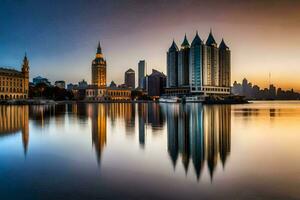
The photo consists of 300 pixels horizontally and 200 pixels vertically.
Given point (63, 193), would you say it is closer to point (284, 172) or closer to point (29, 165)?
point (29, 165)

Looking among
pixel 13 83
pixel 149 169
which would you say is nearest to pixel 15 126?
pixel 149 169

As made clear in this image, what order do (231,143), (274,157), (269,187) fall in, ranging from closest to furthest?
(269,187) → (274,157) → (231,143)

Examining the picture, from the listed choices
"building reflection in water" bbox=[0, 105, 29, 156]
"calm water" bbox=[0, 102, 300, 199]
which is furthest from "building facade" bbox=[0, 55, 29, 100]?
"calm water" bbox=[0, 102, 300, 199]

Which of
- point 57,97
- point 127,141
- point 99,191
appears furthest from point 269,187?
point 57,97

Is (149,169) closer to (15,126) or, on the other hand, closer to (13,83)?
(15,126)

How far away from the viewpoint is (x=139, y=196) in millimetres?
8867

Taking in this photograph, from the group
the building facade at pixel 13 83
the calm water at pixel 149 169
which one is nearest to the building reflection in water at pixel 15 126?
the calm water at pixel 149 169

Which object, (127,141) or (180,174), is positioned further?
(127,141)

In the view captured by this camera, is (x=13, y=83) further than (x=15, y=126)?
Yes

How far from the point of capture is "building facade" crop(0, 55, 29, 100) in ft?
513

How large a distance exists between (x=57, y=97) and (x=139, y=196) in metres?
194

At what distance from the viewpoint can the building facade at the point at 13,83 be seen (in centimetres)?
15650

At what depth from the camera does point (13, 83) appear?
16300 cm

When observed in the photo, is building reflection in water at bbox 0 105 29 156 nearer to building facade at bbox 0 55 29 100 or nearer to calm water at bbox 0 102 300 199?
calm water at bbox 0 102 300 199
